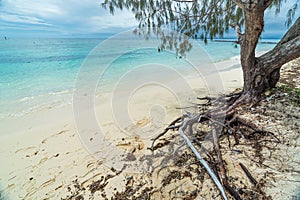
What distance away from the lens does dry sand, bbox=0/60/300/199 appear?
4.37ft

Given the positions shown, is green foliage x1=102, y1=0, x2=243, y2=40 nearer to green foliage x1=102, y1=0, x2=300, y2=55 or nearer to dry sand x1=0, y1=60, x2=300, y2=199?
green foliage x1=102, y1=0, x2=300, y2=55

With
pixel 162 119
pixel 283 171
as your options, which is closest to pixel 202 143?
pixel 283 171

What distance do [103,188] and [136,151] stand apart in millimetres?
589

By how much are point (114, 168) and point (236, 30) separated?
2820 mm

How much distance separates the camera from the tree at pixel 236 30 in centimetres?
202

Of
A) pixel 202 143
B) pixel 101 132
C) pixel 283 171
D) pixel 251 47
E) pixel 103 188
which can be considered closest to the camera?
pixel 283 171

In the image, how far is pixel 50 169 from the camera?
1.86m

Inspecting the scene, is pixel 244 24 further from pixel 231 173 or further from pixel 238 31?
pixel 231 173

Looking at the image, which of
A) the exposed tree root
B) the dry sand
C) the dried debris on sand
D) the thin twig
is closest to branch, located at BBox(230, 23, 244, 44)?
the exposed tree root

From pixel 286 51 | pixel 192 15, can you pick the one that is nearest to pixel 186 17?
pixel 192 15

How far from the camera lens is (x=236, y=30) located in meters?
2.58

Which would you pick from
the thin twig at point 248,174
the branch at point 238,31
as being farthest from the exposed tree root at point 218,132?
the branch at point 238,31

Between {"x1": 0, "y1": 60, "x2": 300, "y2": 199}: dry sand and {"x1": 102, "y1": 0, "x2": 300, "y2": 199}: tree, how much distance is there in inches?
16.7

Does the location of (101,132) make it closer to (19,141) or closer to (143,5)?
(19,141)
